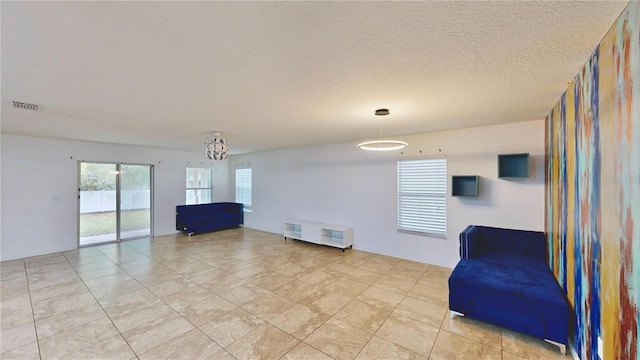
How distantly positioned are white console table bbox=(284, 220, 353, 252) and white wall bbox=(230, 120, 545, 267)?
24 centimetres

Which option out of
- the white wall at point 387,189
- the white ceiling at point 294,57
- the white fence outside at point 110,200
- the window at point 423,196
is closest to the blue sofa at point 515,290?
the white wall at point 387,189

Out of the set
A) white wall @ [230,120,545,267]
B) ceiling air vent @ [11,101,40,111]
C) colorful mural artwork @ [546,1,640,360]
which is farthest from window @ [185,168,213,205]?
colorful mural artwork @ [546,1,640,360]

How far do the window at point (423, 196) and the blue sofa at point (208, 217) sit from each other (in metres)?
5.23

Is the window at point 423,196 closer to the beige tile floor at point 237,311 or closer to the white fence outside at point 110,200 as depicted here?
the beige tile floor at point 237,311

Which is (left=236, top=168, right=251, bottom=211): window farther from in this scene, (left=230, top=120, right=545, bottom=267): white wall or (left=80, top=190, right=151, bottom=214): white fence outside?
(left=80, top=190, right=151, bottom=214): white fence outside

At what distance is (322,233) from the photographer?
5695 millimetres

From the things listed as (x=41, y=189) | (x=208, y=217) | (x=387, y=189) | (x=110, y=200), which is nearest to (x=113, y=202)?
(x=110, y=200)

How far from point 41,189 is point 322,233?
233 inches

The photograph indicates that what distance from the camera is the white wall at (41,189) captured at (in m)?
4.84

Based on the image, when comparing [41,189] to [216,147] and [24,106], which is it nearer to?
[24,106]

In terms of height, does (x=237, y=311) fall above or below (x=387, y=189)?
below

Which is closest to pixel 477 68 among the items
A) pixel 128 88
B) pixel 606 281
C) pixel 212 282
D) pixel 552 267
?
pixel 606 281

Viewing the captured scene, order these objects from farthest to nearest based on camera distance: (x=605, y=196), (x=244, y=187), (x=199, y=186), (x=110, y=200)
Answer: (x=244, y=187) < (x=199, y=186) < (x=110, y=200) < (x=605, y=196)

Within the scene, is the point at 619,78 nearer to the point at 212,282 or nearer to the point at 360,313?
the point at 360,313
